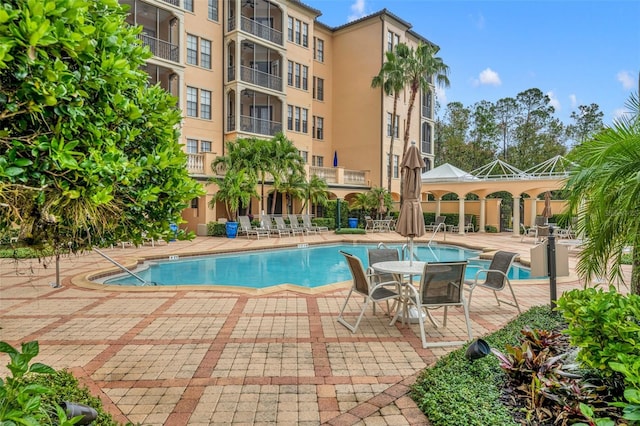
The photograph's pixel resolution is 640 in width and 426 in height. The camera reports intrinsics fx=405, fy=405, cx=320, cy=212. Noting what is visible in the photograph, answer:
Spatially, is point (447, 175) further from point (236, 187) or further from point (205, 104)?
point (205, 104)

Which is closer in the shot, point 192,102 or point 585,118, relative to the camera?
point 192,102

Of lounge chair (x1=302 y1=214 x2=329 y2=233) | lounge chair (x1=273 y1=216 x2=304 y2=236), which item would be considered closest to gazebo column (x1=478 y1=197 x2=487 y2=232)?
lounge chair (x1=302 y1=214 x2=329 y2=233)

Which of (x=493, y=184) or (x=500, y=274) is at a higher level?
(x=493, y=184)

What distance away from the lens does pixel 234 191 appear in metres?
17.5

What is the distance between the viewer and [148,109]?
267cm

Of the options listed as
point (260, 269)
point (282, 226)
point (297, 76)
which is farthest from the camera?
point (297, 76)

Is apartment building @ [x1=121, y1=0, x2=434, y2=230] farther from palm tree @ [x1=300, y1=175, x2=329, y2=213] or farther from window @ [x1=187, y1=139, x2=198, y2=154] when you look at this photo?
palm tree @ [x1=300, y1=175, x2=329, y2=213]

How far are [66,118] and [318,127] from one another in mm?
26581

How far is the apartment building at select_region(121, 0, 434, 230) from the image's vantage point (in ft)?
65.1

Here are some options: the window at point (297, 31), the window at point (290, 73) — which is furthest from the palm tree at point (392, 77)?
the window at point (297, 31)

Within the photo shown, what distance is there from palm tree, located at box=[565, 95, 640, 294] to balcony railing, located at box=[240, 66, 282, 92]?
20.3 metres

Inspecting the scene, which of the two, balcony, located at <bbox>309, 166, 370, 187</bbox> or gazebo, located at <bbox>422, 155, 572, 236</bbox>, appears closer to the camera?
gazebo, located at <bbox>422, 155, 572, 236</bbox>

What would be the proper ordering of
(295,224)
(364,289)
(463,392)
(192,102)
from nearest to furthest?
(463,392) < (364,289) < (295,224) < (192,102)

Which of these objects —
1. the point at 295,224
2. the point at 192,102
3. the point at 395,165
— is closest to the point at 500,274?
the point at 295,224
